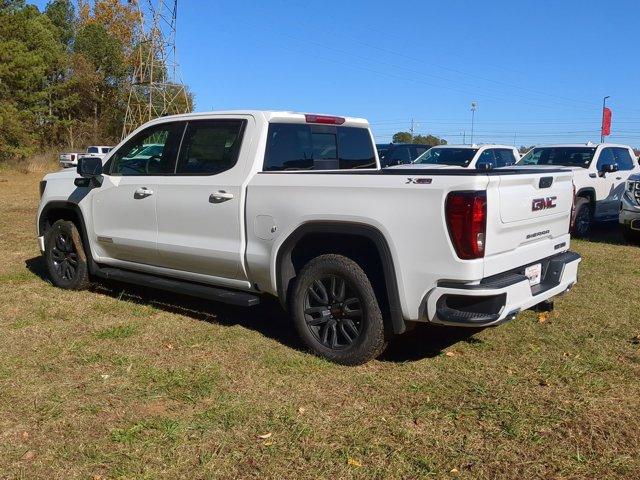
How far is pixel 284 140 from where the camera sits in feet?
17.4

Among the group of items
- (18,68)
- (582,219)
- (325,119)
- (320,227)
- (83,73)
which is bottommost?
(582,219)

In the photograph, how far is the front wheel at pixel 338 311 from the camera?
173 inches

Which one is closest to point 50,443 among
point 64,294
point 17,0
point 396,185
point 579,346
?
point 396,185

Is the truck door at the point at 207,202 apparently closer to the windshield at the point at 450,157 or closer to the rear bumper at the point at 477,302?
the rear bumper at the point at 477,302

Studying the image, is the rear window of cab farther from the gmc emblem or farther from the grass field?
the gmc emblem

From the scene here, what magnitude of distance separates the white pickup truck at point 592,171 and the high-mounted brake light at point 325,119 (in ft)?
19.8

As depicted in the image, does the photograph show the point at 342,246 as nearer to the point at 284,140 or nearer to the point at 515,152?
the point at 284,140

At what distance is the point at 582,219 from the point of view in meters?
11.1

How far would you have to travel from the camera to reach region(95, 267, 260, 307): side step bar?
5062 mm

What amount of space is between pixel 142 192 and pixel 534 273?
347cm

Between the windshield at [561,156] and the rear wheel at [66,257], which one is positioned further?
the windshield at [561,156]

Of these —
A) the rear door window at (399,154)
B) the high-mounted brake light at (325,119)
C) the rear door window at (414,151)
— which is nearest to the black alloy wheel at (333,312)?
the high-mounted brake light at (325,119)

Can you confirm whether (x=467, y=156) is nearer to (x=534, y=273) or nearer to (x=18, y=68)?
(x=534, y=273)

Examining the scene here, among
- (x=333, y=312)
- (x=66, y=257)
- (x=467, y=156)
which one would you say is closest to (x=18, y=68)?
(x=467, y=156)
